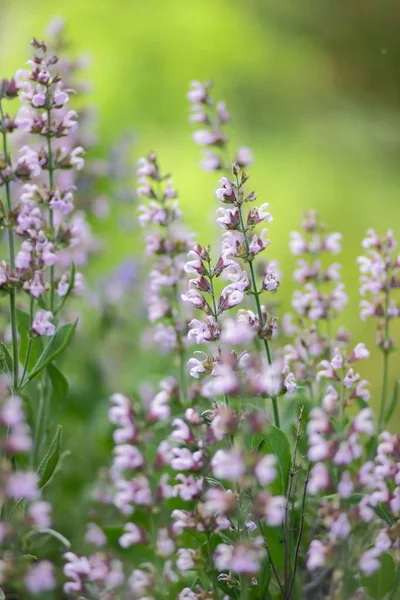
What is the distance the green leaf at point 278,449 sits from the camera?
0.72m

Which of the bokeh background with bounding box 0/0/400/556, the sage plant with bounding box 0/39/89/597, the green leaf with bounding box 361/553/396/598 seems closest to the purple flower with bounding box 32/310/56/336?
the sage plant with bounding box 0/39/89/597

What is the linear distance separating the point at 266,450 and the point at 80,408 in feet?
2.29

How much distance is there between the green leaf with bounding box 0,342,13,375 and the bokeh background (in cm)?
170

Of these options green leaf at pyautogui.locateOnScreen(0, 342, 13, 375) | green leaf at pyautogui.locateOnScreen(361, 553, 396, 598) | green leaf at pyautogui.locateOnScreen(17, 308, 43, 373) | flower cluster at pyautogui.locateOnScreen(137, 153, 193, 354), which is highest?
flower cluster at pyautogui.locateOnScreen(137, 153, 193, 354)

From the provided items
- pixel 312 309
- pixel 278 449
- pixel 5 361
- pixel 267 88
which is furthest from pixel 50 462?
pixel 267 88

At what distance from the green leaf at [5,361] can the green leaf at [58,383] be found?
0.10 m

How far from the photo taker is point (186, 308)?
1.15 meters

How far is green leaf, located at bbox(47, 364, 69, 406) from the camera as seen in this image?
0.89 m

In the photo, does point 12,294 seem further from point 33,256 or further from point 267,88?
point 267,88

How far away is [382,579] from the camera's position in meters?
0.81

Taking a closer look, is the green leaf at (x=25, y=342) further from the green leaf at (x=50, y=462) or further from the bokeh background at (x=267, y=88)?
the bokeh background at (x=267, y=88)

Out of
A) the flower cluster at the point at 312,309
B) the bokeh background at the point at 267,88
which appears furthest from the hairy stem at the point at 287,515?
the bokeh background at the point at 267,88

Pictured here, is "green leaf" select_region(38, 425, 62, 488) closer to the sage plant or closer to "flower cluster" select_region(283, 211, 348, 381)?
the sage plant

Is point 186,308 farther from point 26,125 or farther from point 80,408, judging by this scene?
point 26,125
